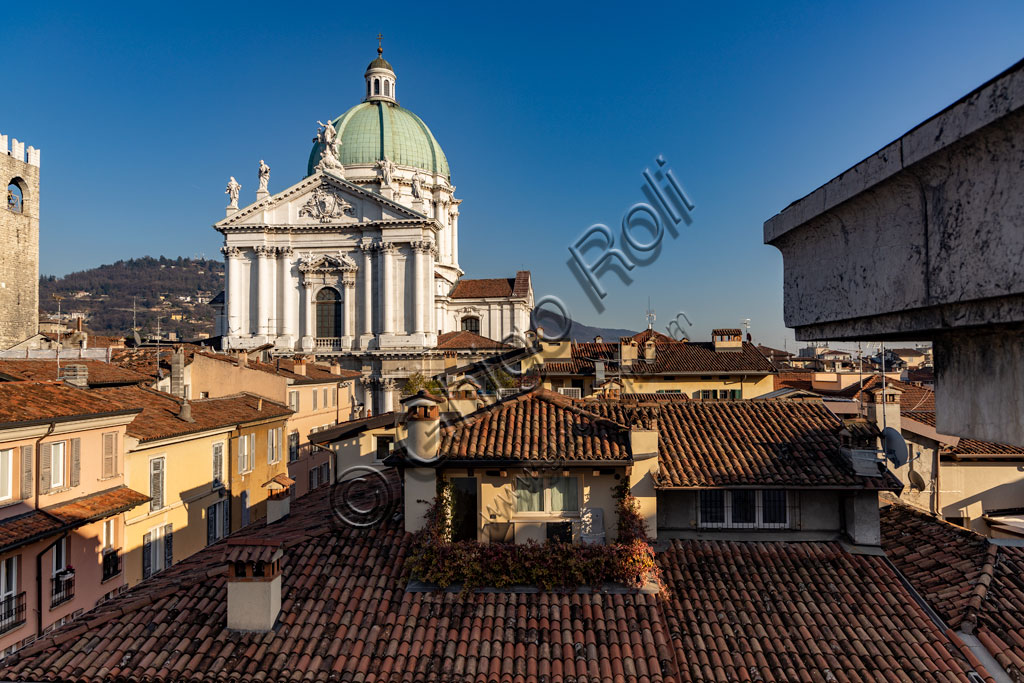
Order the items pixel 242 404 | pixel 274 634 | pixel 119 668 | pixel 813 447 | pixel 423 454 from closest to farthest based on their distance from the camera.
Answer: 1. pixel 119 668
2. pixel 274 634
3. pixel 423 454
4. pixel 813 447
5. pixel 242 404

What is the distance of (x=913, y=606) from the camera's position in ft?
34.2

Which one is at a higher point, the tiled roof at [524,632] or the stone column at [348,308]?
the stone column at [348,308]

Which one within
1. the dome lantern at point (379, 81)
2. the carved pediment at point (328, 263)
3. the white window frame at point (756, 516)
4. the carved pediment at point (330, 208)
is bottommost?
the white window frame at point (756, 516)

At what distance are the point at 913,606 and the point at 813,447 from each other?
354cm

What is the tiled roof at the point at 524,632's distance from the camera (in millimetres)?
9062

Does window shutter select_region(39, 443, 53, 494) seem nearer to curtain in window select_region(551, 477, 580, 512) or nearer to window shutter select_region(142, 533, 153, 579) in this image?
window shutter select_region(142, 533, 153, 579)

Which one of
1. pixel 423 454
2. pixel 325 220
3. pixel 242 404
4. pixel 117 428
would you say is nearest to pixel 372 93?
pixel 325 220

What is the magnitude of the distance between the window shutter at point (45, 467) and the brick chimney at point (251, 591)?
8.39 metres

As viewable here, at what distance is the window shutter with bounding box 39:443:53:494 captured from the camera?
50.9 feet

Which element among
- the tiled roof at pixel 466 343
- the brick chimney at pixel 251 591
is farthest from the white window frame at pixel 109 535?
the tiled roof at pixel 466 343

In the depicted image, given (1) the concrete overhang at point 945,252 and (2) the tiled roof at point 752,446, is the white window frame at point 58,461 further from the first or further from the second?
(1) the concrete overhang at point 945,252

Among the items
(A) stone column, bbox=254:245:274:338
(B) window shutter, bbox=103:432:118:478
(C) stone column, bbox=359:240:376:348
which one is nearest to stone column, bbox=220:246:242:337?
(A) stone column, bbox=254:245:274:338

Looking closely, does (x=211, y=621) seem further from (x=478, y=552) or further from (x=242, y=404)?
(x=242, y=404)

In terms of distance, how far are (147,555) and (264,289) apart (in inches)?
1563
